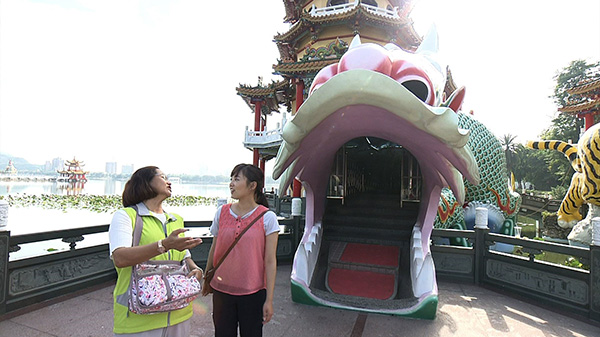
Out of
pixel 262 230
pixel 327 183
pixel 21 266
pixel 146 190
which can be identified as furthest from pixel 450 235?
pixel 21 266

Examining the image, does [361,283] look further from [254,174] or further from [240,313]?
[254,174]

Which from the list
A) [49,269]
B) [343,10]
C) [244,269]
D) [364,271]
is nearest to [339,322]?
[364,271]

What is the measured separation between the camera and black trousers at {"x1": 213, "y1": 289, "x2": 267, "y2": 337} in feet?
5.84

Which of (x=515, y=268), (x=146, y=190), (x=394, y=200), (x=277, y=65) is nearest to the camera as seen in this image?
(x=146, y=190)

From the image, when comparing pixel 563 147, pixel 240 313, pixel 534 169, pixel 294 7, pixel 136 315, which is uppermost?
pixel 294 7

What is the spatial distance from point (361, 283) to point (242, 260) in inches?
90.2

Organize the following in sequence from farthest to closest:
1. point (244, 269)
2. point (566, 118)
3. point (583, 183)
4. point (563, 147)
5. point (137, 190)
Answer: point (566, 118)
point (563, 147)
point (583, 183)
point (244, 269)
point (137, 190)

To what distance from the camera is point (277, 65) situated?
1169 cm

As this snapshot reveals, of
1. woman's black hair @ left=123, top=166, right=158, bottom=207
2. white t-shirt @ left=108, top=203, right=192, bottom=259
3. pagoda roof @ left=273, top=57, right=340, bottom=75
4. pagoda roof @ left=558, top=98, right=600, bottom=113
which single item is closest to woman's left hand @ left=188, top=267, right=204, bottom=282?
white t-shirt @ left=108, top=203, right=192, bottom=259

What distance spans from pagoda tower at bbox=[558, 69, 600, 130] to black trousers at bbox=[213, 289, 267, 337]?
1530cm

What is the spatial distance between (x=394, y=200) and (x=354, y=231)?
124 centimetres

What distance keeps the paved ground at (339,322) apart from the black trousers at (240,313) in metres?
1.11

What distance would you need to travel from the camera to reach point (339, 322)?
3039 mm

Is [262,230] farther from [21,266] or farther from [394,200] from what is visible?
[394,200]
